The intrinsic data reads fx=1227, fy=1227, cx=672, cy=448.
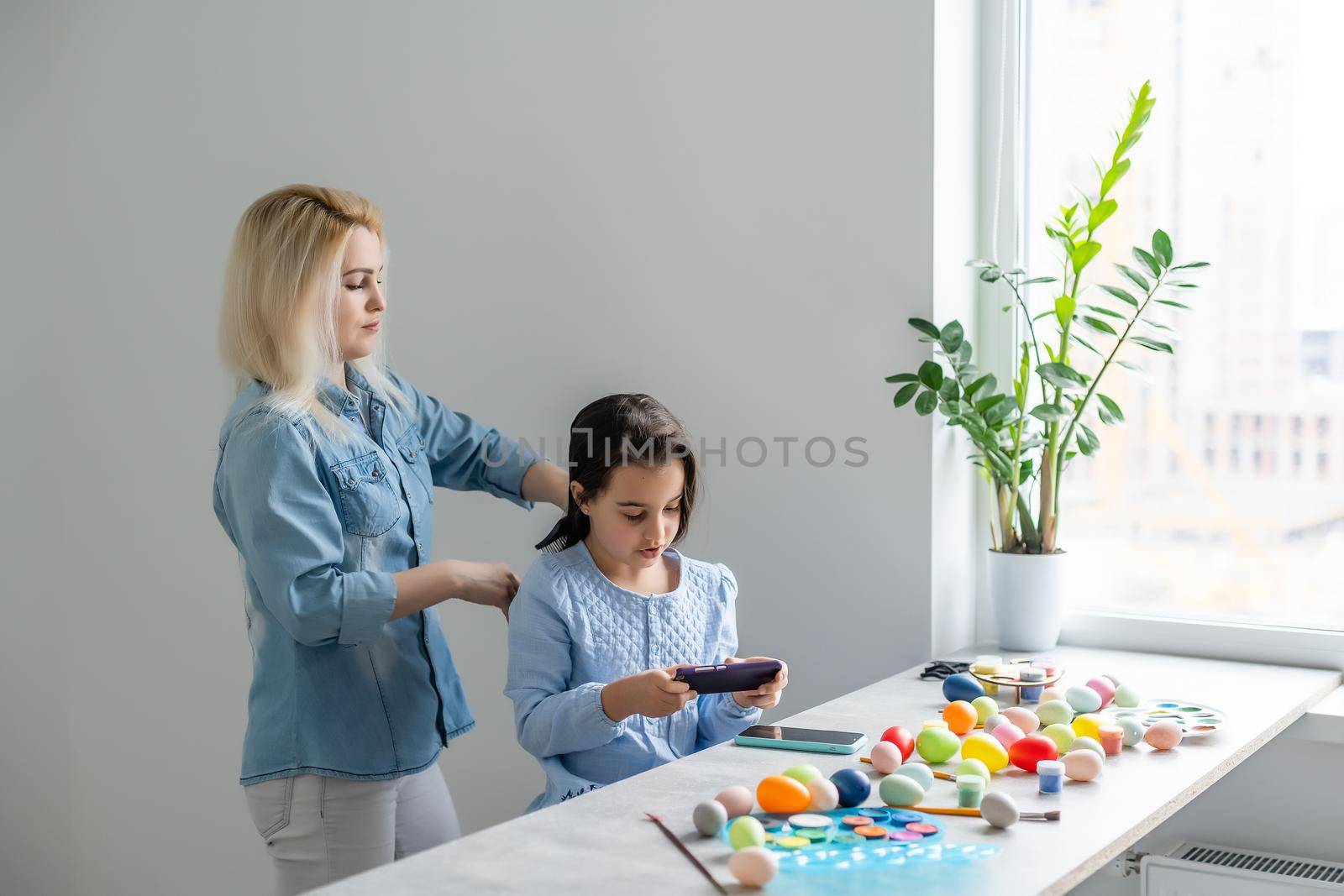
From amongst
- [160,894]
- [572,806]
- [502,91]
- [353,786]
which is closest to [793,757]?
[572,806]

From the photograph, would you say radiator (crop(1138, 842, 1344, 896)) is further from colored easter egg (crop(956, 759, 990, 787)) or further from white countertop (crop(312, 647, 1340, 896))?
colored easter egg (crop(956, 759, 990, 787))

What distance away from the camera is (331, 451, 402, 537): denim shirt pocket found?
64.8 inches

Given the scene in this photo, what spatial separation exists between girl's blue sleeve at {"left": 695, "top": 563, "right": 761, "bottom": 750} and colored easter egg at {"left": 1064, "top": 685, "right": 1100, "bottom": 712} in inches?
15.7

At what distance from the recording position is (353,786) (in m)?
1.65

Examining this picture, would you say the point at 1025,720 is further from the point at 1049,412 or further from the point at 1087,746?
the point at 1049,412

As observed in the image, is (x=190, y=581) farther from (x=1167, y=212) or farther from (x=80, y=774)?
(x=1167, y=212)

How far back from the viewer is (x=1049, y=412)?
185 cm

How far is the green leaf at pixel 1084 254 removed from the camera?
184 cm

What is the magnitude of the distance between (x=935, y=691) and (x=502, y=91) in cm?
135

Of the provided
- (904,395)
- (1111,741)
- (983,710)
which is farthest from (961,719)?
(904,395)

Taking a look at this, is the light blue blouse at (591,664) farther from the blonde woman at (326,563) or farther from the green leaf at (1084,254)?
the green leaf at (1084,254)

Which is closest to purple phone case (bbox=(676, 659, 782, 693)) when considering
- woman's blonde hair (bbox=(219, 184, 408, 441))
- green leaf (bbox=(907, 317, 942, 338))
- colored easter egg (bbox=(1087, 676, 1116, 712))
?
colored easter egg (bbox=(1087, 676, 1116, 712))

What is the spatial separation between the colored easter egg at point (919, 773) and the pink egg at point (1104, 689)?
442mm

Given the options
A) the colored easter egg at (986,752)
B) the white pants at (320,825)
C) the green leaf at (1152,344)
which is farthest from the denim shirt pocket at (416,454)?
the green leaf at (1152,344)
